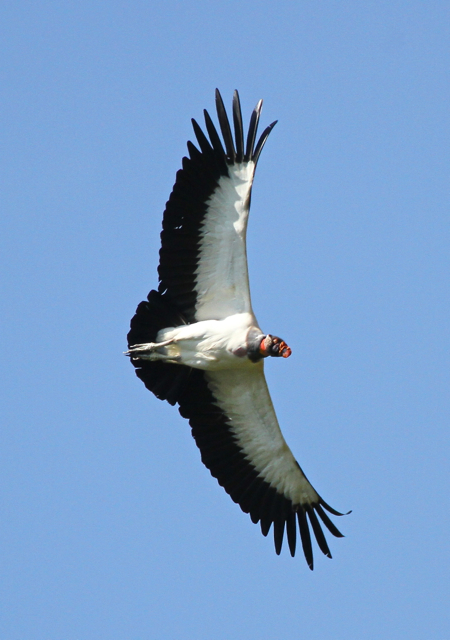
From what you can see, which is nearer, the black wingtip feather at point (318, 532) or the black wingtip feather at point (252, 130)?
the black wingtip feather at point (252, 130)

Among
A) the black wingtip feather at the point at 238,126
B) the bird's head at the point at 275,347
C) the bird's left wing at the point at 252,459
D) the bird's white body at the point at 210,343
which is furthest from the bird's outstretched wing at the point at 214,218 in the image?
the bird's left wing at the point at 252,459

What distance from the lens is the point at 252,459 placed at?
14805mm

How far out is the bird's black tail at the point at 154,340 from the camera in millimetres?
14047

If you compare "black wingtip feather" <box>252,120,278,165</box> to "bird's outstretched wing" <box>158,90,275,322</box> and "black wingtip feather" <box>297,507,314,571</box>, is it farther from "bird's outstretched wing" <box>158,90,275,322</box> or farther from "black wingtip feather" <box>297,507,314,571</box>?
"black wingtip feather" <box>297,507,314,571</box>

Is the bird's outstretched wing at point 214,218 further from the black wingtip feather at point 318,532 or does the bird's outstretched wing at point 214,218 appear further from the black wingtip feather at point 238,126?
the black wingtip feather at point 318,532

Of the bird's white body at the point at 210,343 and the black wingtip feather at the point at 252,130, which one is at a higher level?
the black wingtip feather at the point at 252,130

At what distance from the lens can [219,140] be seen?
13516 mm

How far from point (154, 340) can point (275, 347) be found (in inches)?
66.6

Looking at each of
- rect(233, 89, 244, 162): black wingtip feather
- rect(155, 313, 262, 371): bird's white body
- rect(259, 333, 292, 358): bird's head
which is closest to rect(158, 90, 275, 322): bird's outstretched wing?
rect(233, 89, 244, 162): black wingtip feather

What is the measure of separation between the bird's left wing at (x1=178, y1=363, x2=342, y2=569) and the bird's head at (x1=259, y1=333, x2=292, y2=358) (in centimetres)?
121

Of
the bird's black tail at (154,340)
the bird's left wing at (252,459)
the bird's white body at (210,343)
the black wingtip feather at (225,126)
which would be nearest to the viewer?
the black wingtip feather at (225,126)

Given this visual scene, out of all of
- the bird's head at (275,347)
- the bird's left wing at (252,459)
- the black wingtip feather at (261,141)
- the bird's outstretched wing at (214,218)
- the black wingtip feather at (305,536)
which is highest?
the black wingtip feather at (261,141)

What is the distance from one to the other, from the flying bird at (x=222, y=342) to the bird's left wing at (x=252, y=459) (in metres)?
0.01

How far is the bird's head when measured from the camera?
529 inches
